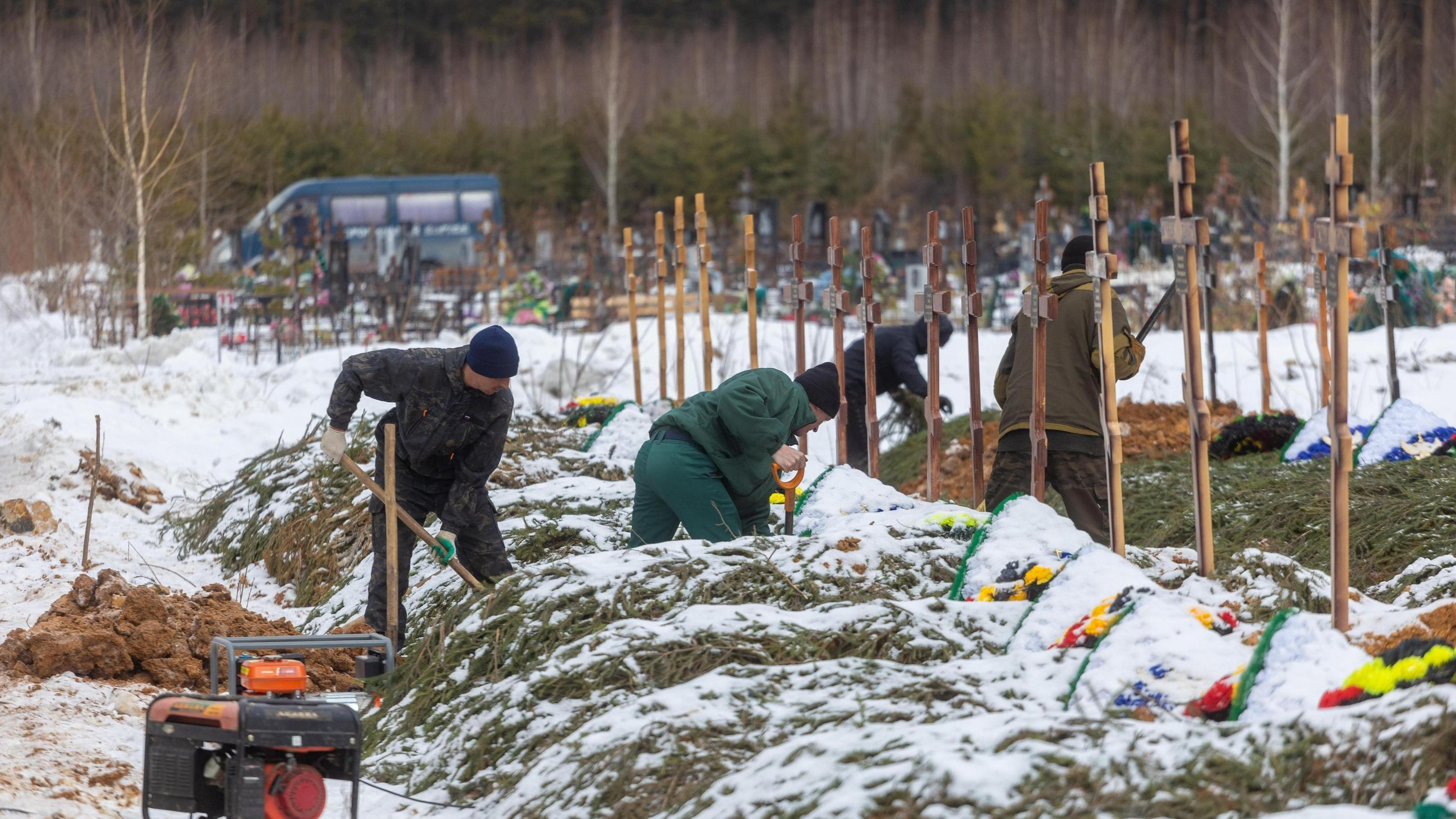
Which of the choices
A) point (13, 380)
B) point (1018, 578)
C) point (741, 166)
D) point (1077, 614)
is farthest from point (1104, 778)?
point (741, 166)

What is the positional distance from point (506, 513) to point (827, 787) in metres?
3.86

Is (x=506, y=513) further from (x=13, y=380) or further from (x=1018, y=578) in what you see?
(x=13, y=380)

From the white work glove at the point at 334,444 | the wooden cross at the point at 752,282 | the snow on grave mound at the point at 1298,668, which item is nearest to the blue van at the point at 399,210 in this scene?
the wooden cross at the point at 752,282

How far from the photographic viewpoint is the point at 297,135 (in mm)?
30688

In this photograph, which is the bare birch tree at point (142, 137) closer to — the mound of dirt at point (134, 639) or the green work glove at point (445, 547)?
the mound of dirt at point (134, 639)

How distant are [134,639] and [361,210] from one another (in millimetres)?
24027

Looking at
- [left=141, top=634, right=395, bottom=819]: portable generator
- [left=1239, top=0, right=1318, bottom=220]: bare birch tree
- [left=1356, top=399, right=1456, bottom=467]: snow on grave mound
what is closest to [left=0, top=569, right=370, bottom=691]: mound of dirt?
[left=141, top=634, right=395, bottom=819]: portable generator

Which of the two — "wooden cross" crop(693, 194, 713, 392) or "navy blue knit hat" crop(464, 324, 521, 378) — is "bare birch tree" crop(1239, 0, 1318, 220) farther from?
"navy blue knit hat" crop(464, 324, 521, 378)

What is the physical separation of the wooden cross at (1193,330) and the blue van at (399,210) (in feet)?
75.5

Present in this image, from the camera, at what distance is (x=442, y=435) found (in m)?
5.48

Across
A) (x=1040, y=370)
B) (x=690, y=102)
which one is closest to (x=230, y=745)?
(x=1040, y=370)

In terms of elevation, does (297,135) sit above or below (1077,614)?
above

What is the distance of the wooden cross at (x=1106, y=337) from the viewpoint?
5285 mm

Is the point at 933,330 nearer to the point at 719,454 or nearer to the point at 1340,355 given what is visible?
the point at 719,454
